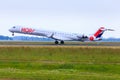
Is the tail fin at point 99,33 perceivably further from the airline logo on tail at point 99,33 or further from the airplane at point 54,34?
the airplane at point 54,34

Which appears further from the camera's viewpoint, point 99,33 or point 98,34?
point 99,33

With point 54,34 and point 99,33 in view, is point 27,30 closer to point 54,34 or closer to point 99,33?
point 54,34

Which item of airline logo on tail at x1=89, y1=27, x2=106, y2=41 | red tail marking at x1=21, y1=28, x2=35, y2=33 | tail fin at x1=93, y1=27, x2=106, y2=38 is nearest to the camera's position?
red tail marking at x1=21, y1=28, x2=35, y2=33

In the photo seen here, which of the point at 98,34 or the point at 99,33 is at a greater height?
the point at 99,33

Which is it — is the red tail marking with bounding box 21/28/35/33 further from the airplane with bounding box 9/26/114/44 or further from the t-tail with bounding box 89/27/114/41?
the t-tail with bounding box 89/27/114/41

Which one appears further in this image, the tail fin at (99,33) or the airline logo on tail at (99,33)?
the tail fin at (99,33)

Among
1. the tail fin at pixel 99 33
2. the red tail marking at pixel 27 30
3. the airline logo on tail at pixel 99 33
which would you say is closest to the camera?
the red tail marking at pixel 27 30

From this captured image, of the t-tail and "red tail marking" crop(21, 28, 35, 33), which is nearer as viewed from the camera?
"red tail marking" crop(21, 28, 35, 33)

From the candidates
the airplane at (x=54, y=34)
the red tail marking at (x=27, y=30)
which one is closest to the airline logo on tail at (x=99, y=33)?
the airplane at (x=54, y=34)

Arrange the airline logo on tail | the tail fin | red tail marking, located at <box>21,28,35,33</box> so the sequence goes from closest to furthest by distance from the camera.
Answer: red tail marking, located at <box>21,28,35,33</box> → the airline logo on tail → the tail fin

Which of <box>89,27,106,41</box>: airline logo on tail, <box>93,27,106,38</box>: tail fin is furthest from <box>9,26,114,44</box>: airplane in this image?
<box>93,27,106,38</box>: tail fin

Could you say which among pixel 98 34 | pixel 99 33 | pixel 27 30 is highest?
pixel 27 30

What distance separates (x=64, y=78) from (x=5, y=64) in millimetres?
16160

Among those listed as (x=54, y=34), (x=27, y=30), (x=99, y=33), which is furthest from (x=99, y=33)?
(x=27, y=30)
